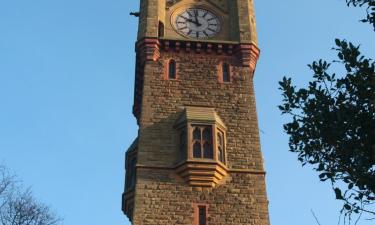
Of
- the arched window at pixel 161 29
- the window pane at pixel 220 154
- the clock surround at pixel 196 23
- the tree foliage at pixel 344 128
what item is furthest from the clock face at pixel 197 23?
the tree foliage at pixel 344 128

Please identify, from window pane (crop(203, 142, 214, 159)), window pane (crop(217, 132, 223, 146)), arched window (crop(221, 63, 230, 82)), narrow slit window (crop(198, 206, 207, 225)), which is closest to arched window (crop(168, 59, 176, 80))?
arched window (crop(221, 63, 230, 82))

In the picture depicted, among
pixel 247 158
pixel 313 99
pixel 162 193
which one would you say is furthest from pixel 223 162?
pixel 313 99

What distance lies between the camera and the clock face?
77.6 ft

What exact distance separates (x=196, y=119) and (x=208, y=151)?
3.97ft

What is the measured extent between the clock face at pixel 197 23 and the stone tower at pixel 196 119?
4 centimetres

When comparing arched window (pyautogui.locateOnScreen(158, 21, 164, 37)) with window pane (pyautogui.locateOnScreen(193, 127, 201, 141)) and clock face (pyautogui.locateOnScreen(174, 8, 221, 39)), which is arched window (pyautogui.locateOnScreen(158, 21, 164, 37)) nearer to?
clock face (pyautogui.locateOnScreen(174, 8, 221, 39))

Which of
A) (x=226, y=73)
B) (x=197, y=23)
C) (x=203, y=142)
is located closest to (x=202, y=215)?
(x=203, y=142)

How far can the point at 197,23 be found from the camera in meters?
24.0

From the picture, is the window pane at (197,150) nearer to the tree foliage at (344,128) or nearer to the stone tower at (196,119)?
the stone tower at (196,119)

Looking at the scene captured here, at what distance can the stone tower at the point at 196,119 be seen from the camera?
18922 mm

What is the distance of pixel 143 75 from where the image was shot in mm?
22328

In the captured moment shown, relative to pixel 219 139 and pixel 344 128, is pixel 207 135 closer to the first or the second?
pixel 219 139

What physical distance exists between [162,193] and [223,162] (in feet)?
7.78

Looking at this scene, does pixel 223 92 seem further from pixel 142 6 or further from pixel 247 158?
pixel 142 6
